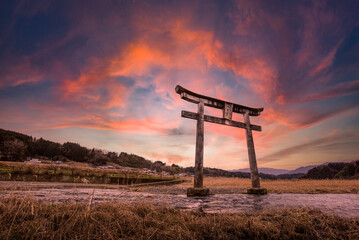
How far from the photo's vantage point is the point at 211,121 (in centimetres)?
817

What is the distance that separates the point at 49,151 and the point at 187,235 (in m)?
107

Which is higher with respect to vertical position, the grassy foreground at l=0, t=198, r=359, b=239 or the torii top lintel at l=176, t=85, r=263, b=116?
the torii top lintel at l=176, t=85, r=263, b=116

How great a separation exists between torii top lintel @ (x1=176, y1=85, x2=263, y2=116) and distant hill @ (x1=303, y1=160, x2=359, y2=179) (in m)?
34.7

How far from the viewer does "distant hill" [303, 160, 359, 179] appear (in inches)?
1209

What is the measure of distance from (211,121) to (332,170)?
44399 millimetres

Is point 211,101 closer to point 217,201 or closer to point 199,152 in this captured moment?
point 199,152

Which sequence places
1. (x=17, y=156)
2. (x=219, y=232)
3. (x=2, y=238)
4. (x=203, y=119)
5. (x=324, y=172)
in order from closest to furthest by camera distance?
(x=2, y=238), (x=219, y=232), (x=203, y=119), (x=324, y=172), (x=17, y=156)

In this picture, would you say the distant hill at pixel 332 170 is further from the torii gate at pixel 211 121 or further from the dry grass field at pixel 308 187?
the torii gate at pixel 211 121

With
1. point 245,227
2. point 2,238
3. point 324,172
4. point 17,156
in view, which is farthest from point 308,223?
point 17,156

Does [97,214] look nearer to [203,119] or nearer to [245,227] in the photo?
[245,227]

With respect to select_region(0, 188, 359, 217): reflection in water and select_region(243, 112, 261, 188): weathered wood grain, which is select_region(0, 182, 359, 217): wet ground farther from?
select_region(243, 112, 261, 188): weathered wood grain

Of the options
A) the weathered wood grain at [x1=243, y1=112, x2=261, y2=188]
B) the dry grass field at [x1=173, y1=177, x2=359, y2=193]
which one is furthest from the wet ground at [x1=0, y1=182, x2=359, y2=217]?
the dry grass field at [x1=173, y1=177, x2=359, y2=193]

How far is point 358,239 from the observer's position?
199 centimetres

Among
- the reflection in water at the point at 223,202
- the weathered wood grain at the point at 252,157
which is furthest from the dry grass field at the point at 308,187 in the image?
the reflection in water at the point at 223,202
